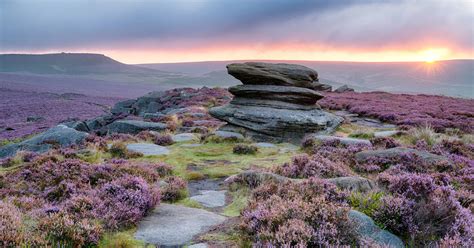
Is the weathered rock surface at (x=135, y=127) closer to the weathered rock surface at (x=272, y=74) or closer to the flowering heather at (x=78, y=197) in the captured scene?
the weathered rock surface at (x=272, y=74)

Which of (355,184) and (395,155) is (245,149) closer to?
(395,155)

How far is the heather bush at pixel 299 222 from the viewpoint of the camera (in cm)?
527

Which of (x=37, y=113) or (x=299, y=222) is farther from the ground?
(x=299, y=222)

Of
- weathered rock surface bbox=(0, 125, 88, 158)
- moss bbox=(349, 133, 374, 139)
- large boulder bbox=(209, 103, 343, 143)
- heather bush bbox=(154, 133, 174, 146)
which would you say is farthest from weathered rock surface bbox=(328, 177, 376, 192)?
weathered rock surface bbox=(0, 125, 88, 158)

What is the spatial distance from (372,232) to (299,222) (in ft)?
3.95

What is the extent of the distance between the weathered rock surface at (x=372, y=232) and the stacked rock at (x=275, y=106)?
1262cm

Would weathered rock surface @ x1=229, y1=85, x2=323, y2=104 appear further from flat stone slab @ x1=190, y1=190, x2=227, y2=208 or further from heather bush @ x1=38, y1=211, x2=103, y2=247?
heather bush @ x1=38, y1=211, x2=103, y2=247

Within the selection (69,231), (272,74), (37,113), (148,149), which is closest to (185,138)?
(148,149)

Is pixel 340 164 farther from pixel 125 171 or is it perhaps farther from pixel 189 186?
pixel 125 171

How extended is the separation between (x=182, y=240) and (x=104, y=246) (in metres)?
1.19

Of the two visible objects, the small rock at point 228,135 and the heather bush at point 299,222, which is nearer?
the heather bush at point 299,222

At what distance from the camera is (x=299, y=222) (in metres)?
5.56

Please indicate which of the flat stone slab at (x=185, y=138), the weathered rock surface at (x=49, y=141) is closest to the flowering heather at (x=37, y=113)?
the weathered rock surface at (x=49, y=141)

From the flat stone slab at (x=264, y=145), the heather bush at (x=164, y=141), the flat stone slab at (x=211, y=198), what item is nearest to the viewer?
the flat stone slab at (x=211, y=198)
